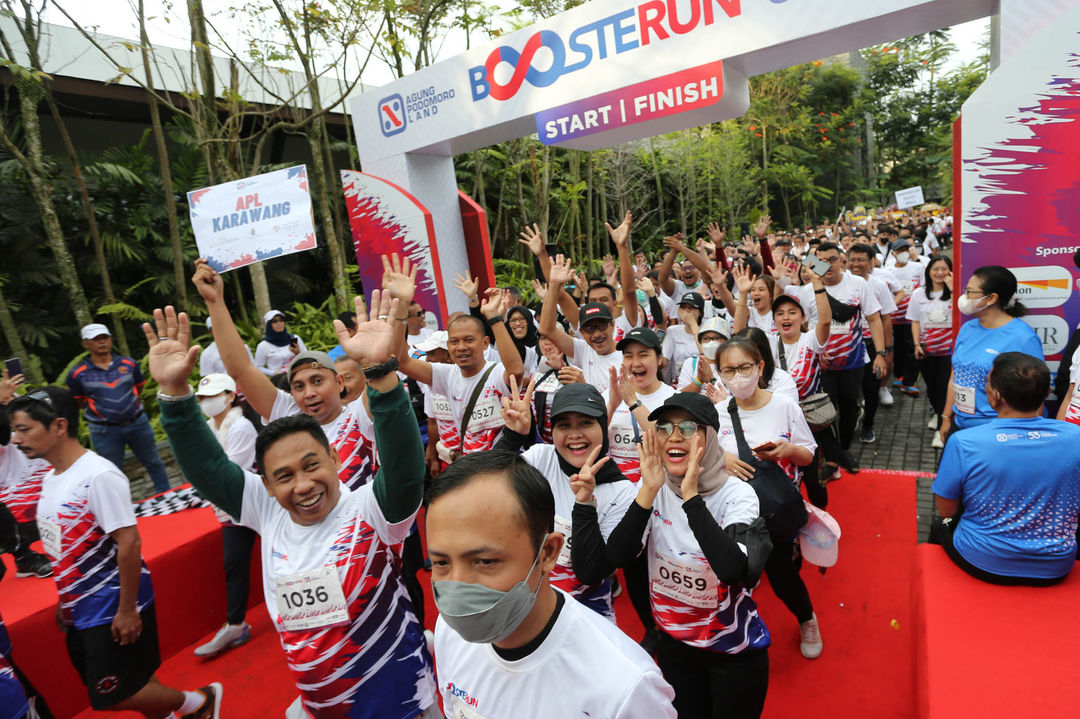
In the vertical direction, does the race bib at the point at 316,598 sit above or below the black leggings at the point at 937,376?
above

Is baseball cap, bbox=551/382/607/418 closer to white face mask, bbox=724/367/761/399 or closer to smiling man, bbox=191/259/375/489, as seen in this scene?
white face mask, bbox=724/367/761/399

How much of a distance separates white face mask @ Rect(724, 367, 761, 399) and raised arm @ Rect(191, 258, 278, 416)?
2.54 meters

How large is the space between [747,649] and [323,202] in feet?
35.7

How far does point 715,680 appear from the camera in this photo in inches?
92.7

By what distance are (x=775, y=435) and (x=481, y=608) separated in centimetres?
242

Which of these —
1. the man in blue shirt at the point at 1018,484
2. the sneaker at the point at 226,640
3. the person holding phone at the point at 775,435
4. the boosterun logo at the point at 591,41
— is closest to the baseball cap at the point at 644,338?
the person holding phone at the point at 775,435

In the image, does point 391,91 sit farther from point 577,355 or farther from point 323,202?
point 577,355

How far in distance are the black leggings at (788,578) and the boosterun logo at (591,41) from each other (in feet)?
15.4

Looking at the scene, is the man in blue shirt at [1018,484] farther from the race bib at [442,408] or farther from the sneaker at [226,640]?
the sneaker at [226,640]

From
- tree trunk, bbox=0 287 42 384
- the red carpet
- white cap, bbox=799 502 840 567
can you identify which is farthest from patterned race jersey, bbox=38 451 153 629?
tree trunk, bbox=0 287 42 384

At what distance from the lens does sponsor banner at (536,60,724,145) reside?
5688 millimetres

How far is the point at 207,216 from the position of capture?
449cm

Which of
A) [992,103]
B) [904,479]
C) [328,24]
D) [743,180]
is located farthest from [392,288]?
[743,180]

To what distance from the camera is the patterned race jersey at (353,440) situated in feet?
11.1
